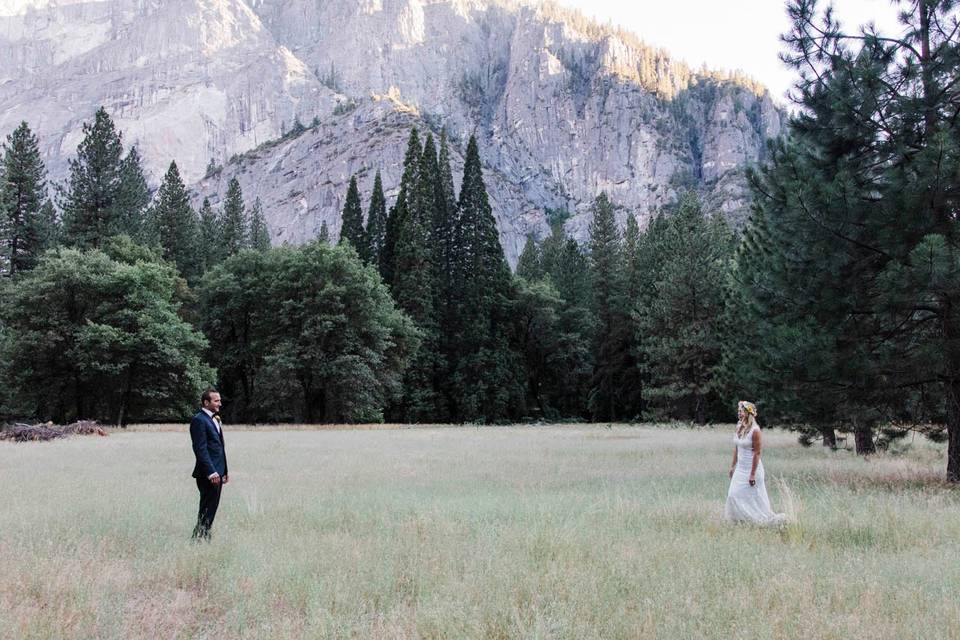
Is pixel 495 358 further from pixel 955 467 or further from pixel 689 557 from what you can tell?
pixel 689 557

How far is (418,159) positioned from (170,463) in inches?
1996

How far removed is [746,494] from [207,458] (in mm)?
7086

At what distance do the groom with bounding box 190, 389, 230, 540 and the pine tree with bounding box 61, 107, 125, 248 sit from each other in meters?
52.3

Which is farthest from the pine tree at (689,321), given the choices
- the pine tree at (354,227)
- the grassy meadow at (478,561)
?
the pine tree at (354,227)

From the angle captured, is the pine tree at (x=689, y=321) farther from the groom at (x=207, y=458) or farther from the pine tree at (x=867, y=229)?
the groom at (x=207, y=458)

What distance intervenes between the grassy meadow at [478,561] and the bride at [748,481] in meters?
0.34

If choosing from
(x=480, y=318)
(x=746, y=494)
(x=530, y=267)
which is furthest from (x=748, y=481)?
(x=530, y=267)

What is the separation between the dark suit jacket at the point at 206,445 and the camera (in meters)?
8.37

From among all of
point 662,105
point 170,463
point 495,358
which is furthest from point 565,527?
point 662,105

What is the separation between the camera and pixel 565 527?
27.9 feet

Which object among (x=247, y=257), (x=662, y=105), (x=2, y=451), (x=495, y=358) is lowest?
(x=2, y=451)

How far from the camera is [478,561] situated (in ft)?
23.2

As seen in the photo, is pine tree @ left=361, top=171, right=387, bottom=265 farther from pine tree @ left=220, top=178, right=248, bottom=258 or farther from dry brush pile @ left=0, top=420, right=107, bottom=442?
dry brush pile @ left=0, top=420, right=107, bottom=442

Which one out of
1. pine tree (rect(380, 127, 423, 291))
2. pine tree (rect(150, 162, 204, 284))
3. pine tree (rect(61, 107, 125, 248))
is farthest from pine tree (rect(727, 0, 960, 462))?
pine tree (rect(150, 162, 204, 284))
